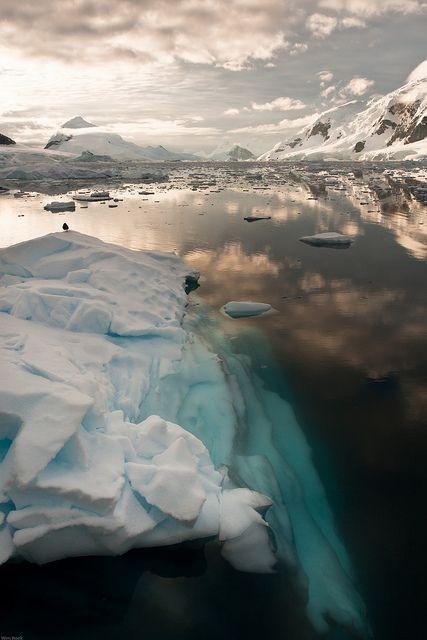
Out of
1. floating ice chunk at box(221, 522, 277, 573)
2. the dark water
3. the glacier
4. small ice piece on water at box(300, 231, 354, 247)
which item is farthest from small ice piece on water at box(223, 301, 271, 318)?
small ice piece on water at box(300, 231, 354, 247)

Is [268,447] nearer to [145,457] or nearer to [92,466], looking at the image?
[145,457]

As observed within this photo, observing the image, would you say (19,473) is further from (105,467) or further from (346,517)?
(346,517)

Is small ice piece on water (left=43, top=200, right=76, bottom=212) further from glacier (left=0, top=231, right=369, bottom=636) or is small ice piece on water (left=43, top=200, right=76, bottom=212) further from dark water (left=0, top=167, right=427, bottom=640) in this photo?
glacier (left=0, top=231, right=369, bottom=636)

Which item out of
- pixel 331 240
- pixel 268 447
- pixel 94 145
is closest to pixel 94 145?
pixel 94 145

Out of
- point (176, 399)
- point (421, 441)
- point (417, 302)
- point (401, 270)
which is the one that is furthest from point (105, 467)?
point (401, 270)

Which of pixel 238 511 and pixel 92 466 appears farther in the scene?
pixel 238 511
